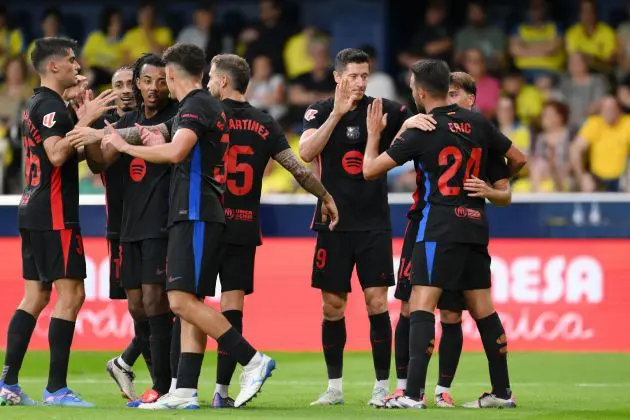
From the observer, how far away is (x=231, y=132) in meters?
9.20

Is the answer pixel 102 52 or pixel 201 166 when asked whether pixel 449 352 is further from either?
pixel 102 52

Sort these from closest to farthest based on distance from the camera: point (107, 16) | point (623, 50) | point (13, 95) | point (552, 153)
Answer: point (552, 153)
point (623, 50)
point (13, 95)
point (107, 16)

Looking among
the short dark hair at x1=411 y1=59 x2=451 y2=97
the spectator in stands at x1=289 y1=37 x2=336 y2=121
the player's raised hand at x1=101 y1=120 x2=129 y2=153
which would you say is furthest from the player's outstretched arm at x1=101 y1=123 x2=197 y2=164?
the spectator in stands at x1=289 y1=37 x2=336 y2=121

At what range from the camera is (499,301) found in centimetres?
1346

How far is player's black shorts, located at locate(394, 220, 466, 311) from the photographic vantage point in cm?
923

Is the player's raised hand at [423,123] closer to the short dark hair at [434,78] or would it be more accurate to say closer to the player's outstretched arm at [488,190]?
the short dark hair at [434,78]

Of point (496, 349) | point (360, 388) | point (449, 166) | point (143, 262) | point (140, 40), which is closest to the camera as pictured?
point (449, 166)

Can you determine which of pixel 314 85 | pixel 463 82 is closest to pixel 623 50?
pixel 314 85

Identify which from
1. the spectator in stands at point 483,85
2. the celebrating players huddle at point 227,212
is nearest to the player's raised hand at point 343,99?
the celebrating players huddle at point 227,212

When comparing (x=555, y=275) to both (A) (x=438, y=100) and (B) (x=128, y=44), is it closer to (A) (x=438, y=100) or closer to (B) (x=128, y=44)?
(A) (x=438, y=100)

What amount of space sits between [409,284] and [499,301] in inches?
165

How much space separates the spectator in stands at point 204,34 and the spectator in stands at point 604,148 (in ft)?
18.0

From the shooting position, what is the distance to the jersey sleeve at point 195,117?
27.2ft

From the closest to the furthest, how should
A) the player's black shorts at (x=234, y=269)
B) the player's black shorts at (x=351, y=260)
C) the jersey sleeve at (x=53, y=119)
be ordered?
the jersey sleeve at (x=53, y=119) → the player's black shorts at (x=234, y=269) → the player's black shorts at (x=351, y=260)
